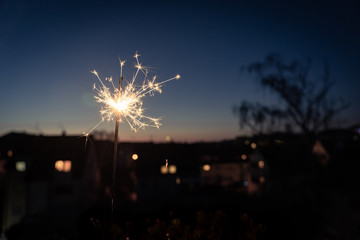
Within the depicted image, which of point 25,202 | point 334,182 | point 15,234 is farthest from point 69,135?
point 334,182

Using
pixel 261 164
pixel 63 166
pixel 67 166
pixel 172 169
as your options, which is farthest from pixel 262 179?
pixel 63 166

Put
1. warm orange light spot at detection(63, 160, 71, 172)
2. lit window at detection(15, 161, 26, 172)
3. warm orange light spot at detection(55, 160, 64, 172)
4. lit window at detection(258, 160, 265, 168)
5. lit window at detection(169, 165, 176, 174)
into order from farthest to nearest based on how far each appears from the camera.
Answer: lit window at detection(258, 160, 265, 168) < lit window at detection(169, 165, 176, 174) < warm orange light spot at detection(63, 160, 71, 172) < warm orange light spot at detection(55, 160, 64, 172) < lit window at detection(15, 161, 26, 172)

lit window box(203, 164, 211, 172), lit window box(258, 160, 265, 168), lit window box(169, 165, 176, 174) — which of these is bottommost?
lit window box(203, 164, 211, 172)

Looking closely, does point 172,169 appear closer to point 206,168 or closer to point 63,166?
point 206,168

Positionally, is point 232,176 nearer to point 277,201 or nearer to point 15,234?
point 277,201

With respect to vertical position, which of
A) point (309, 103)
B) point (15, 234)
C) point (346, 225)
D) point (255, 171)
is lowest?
point (15, 234)

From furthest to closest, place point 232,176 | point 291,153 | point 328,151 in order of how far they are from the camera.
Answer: point 232,176
point 291,153
point 328,151

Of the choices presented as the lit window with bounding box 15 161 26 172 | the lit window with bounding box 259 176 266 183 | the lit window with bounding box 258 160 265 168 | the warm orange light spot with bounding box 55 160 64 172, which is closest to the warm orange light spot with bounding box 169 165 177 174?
the warm orange light spot with bounding box 55 160 64 172

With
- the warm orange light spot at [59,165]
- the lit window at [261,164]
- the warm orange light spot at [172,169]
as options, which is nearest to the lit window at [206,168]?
the lit window at [261,164]

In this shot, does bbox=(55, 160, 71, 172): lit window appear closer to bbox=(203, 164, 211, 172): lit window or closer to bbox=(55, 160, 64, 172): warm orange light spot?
bbox=(55, 160, 64, 172): warm orange light spot
